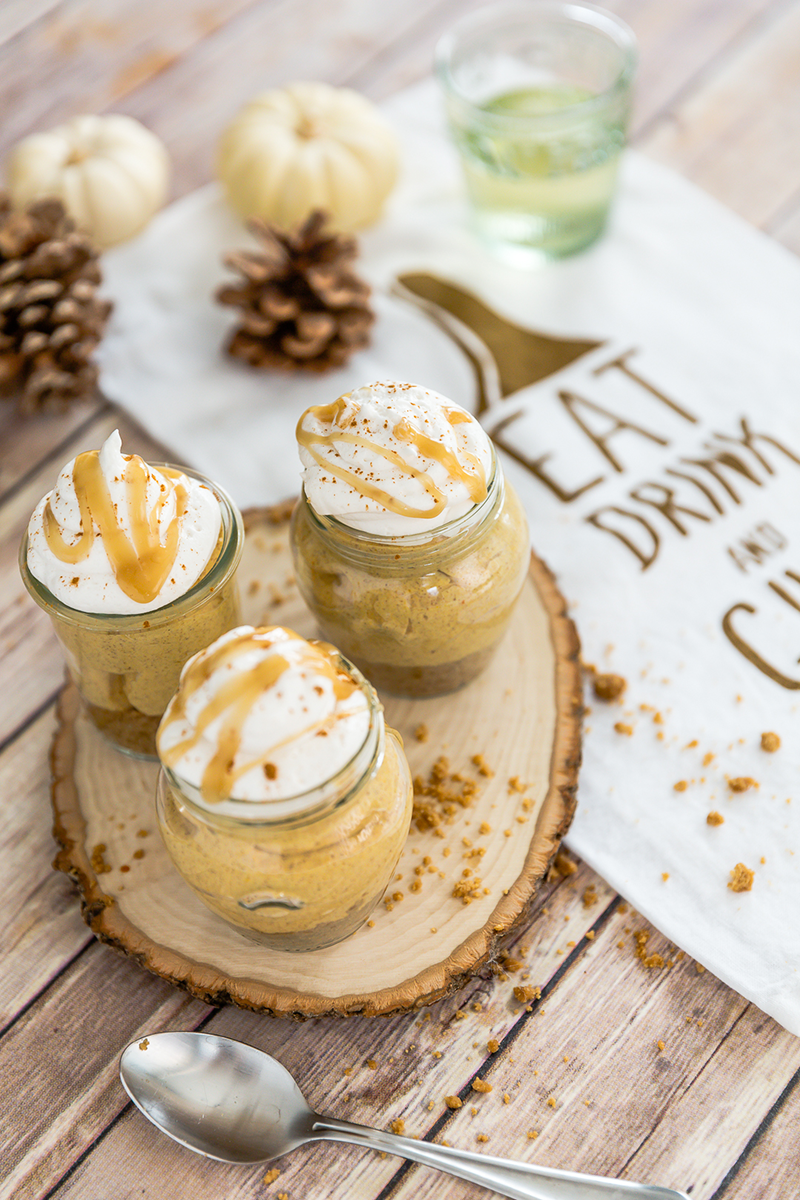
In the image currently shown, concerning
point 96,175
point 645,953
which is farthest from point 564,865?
point 96,175

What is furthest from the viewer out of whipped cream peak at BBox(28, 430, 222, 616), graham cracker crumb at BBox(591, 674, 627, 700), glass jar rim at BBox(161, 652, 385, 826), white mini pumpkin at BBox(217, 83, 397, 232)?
white mini pumpkin at BBox(217, 83, 397, 232)

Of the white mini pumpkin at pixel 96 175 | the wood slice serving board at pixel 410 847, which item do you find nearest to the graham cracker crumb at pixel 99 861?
the wood slice serving board at pixel 410 847

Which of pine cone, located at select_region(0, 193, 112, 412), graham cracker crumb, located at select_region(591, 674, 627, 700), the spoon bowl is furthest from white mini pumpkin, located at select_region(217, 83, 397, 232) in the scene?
the spoon bowl

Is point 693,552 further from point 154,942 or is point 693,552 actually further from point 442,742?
point 154,942

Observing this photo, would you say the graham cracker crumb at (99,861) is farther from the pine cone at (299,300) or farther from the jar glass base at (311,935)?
the pine cone at (299,300)

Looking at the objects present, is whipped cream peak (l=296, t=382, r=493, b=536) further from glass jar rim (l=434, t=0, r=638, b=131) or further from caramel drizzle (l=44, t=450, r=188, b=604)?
glass jar rim (l=434, t=0, r=638, b=131)

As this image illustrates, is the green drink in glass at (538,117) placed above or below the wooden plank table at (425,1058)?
above
